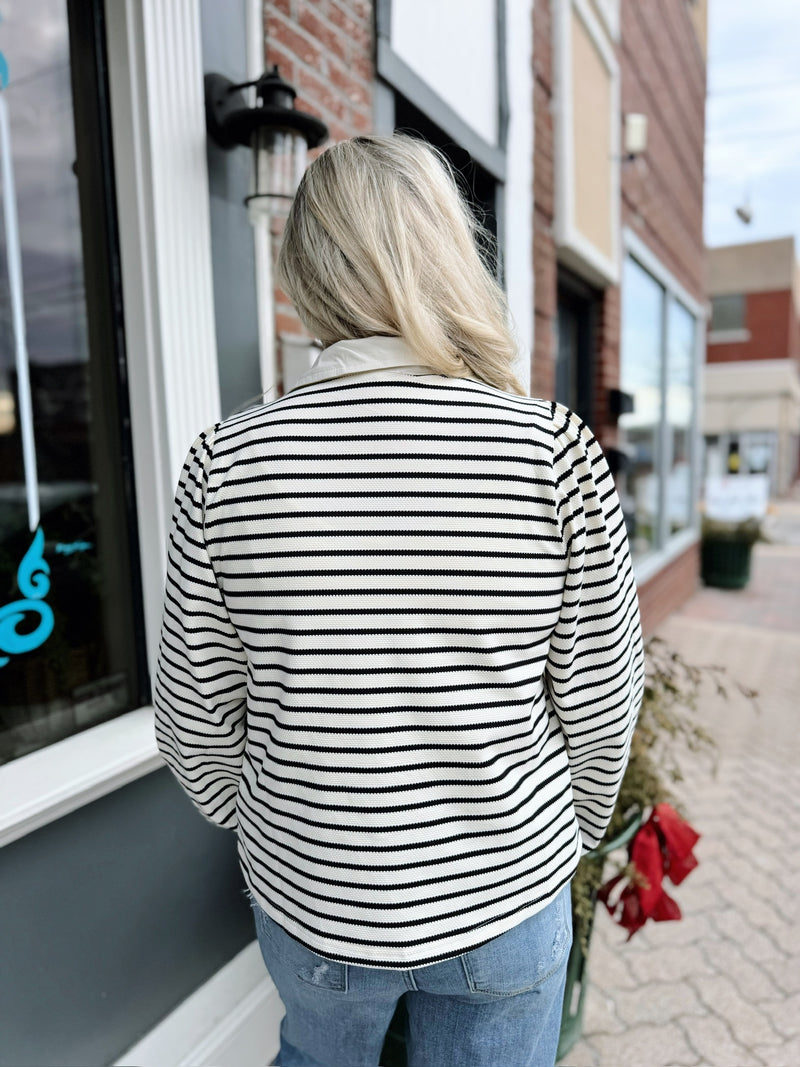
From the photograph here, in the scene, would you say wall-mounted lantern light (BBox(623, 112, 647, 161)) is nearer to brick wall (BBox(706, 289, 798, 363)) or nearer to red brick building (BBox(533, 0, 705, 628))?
red brick building (BBox(533, 0, 705, 628))

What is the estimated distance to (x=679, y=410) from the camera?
7.53 metres

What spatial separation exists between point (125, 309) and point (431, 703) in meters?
1.32

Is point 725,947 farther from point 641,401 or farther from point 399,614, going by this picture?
point 641,401

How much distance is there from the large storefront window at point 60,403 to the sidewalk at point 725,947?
5.45 feet

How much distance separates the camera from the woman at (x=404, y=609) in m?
0.87

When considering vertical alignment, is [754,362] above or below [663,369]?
above

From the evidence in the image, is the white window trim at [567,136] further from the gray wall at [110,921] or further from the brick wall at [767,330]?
the brick wall at [767,330]

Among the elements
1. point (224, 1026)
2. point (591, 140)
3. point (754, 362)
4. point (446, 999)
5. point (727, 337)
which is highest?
point (727, 337)

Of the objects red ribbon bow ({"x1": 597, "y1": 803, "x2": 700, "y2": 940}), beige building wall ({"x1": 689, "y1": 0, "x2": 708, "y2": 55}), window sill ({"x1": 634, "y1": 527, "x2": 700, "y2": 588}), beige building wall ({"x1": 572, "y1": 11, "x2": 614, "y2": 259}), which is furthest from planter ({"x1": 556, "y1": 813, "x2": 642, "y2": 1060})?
beige building wall ({"x1": 689, "y1": 0, "x2": 708, "y2": 55})

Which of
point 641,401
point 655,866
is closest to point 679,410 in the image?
point 641,401

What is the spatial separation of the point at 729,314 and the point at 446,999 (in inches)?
1137

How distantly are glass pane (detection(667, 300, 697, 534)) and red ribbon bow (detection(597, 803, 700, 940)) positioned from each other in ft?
17.9

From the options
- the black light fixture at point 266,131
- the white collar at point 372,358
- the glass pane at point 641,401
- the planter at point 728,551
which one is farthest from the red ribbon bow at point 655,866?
the planter at point 728,551

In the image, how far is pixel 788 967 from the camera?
2271 mm
